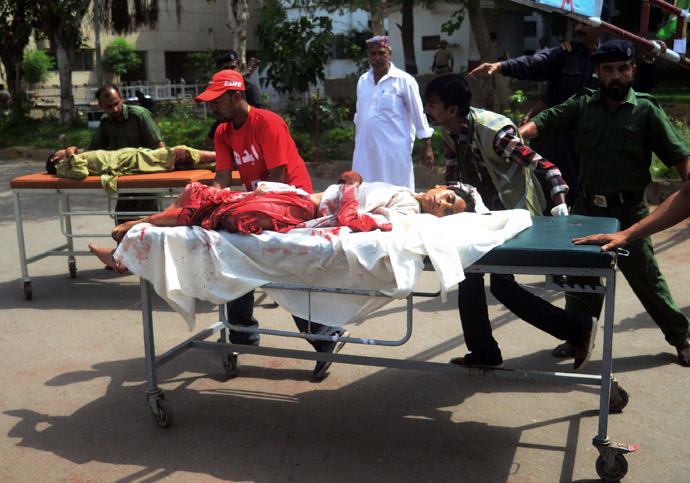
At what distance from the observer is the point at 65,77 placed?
1802 centimetres

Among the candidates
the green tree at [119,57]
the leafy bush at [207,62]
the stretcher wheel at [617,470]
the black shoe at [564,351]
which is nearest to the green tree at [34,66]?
the green tree at [119,57]

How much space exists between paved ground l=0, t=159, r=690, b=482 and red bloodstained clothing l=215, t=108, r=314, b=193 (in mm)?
1198

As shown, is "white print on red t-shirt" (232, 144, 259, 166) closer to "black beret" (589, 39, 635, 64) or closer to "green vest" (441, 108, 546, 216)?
"green vest" (441, 108, 546, 216)

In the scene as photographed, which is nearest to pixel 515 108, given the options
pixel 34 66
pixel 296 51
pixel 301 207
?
pixel 296 51

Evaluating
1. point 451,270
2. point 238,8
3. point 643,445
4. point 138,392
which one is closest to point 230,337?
point 138,392

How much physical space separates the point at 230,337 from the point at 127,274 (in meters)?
2.91

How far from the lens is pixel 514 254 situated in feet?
10.1

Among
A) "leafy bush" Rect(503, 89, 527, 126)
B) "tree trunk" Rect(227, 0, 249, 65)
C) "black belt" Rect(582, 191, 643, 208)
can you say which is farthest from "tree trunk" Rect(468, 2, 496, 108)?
"black belt" Rect(582, 191, 643, 208)

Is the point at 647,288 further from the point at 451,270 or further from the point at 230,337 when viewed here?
the point at 230,337

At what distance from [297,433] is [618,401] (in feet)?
5.46

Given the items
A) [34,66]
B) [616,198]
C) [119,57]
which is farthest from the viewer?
[119,57]

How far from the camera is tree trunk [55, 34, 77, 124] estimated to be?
17562 mm

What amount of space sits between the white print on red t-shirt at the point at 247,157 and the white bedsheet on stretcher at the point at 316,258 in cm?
111

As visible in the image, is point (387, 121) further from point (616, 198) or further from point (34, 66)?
point (34, 66)
